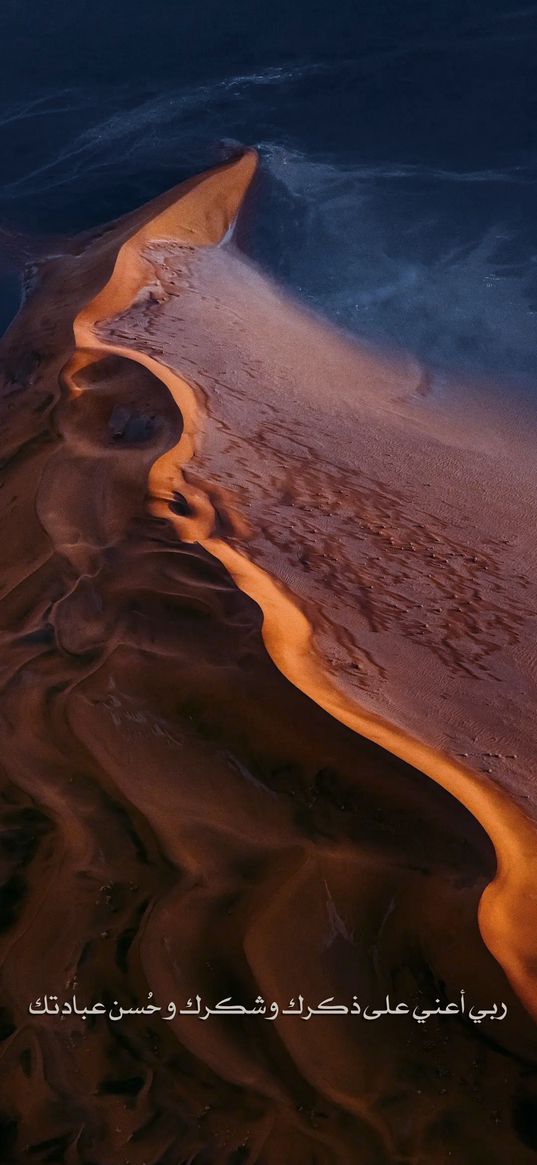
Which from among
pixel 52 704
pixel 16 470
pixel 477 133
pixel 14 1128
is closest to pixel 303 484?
pixel 16 470

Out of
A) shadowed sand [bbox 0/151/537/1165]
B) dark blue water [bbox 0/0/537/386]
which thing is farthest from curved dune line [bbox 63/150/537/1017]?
dark blue water [bbox 0/0/537/386]

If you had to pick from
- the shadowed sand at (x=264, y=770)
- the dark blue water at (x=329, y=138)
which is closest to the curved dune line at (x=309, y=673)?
the shadowed sand at (x=264, y=770)

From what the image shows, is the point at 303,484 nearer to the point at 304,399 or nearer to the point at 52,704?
the point at 304,399

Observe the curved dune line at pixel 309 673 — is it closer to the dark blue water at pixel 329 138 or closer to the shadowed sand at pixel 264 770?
the shadowed sand at pixel 264 770

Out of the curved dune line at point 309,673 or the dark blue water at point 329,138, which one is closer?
the curved dune line at point 309,673

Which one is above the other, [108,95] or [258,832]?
[108,95]

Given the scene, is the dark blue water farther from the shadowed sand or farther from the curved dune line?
the shadowed sand
